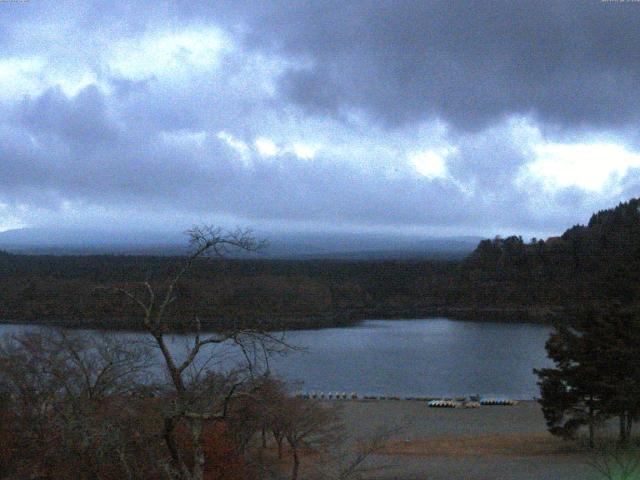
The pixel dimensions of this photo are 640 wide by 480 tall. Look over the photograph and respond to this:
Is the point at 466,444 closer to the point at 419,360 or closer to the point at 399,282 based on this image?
the point at 419,360

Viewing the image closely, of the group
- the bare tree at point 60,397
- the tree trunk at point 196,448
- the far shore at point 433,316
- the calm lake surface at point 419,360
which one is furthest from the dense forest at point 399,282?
the tree trunk at point 196,448

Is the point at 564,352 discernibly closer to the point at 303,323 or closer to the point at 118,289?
the point at 118,289

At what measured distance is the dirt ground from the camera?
12.8 m

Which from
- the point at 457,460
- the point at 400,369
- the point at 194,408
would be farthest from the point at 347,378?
the point at 194,408

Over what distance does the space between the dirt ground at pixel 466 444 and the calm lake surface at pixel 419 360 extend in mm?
3239

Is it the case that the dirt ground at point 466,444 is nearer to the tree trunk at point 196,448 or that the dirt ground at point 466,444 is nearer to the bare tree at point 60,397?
the bare tree at point 60,397

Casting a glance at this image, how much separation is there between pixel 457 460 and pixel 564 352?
289 cm

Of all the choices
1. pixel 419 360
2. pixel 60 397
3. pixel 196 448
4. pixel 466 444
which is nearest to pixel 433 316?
pixel 419 360

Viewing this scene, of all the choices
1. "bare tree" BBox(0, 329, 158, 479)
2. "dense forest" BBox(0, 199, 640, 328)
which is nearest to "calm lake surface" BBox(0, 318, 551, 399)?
"dense forest" BBox(0, 199, 640, 328)

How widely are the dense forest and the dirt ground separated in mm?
20566

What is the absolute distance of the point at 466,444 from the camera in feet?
56.3

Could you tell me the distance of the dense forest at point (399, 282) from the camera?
49.6m

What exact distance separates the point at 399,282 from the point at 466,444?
186 feet

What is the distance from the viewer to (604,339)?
13508mm
